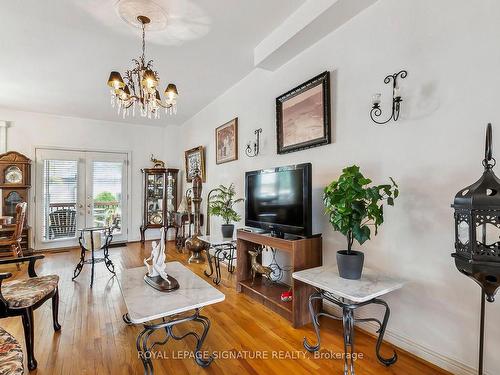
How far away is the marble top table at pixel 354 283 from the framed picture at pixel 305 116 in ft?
4.08

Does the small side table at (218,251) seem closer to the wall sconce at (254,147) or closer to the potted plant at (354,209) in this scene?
the wall sconce at (254,147)

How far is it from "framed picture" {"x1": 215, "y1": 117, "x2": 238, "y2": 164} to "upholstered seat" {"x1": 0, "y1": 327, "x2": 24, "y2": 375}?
3.17 metres

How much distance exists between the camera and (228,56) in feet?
10.6

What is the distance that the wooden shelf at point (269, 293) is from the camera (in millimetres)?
2480

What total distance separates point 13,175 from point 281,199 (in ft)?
17.9

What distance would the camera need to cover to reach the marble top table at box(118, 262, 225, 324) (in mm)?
1598

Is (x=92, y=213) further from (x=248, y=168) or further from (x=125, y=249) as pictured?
(x=248, y=168)

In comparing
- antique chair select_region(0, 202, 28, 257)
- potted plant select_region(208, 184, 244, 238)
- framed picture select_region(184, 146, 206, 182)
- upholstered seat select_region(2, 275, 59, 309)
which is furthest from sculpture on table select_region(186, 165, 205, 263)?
antique chair select_region(0, 202, 28, 257)

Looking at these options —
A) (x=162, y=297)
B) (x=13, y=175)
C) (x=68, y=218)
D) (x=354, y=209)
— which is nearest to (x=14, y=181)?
(x=13, y=175)

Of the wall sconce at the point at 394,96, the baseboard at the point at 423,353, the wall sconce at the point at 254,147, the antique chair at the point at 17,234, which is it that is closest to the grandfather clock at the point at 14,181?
the antique chair at the point at 17,234

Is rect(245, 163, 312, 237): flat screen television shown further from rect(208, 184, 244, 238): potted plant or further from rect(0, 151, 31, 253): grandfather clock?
rect(0, 151, 31, 253): grandfather clock

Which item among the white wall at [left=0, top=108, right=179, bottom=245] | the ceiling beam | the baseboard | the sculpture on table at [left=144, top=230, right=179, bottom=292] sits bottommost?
the baseboard

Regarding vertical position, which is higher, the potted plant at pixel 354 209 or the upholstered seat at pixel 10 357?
the potted plant at pixel 354 209

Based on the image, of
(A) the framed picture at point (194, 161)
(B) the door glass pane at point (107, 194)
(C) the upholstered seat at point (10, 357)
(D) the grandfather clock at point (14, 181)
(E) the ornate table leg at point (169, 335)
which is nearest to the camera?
(C) the upholstered seat at point (10, 357)
